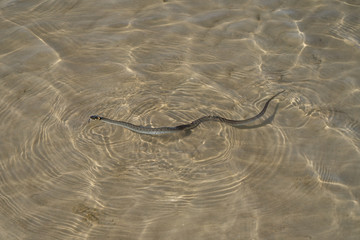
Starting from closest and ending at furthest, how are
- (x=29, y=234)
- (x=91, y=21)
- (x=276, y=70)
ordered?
(x=29, y=234) → (x=276, y=70) → (x=91, y=21)

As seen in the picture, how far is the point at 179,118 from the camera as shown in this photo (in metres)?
4.39

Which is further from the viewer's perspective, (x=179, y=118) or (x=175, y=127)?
(x=179, y=118)

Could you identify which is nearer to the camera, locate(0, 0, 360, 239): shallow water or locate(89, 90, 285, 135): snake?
locate(0, 0, 360, 239): shallow water

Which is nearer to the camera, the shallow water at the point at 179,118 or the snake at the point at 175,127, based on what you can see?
the shallow water at the point at 179,118

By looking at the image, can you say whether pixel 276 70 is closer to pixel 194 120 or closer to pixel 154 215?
pixel 194 120

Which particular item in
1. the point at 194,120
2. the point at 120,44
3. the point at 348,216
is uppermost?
the point at 120,44

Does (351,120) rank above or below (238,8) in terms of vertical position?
below

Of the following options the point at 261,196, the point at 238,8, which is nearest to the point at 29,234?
the point at 261,196

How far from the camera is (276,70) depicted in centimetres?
501

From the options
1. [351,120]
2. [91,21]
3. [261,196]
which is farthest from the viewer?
[91,21]

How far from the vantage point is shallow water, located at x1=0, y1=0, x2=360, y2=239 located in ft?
11.4

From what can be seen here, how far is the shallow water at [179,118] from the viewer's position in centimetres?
347

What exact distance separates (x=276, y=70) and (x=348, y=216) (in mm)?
2332

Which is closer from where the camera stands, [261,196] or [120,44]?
[261,196]
